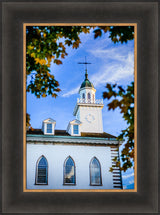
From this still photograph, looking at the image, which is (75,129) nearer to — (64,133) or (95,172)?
(64,133)

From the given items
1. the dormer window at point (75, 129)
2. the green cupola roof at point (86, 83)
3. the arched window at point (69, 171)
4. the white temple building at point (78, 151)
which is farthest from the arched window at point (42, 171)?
the green cupola roof at point (86, 83)

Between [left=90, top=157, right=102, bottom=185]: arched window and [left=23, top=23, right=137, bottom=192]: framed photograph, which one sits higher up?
[left=23, top=23, right=137, bottom=192]: framed photograph

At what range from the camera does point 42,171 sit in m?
2.39

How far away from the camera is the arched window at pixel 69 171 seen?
2318mm

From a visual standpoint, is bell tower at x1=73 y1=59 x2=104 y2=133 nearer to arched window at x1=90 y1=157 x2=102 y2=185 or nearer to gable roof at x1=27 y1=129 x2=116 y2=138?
gable roof at x1=27 y1=129 x2=116 y2=138

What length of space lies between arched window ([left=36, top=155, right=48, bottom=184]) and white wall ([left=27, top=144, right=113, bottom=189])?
1.4 inches

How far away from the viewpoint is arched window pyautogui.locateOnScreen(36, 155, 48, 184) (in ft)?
7.26

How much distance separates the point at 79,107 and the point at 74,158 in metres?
0.52

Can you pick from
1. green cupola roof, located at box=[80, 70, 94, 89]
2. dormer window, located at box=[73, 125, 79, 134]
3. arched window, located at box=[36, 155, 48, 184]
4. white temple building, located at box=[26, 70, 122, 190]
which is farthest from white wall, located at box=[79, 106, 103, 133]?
arched window, located at box=[36, 155, 48, 184]

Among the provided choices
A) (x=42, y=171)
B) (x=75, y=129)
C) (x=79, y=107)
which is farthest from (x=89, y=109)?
(x=42, y=171)

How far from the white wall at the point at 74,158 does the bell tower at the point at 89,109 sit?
223 mm
